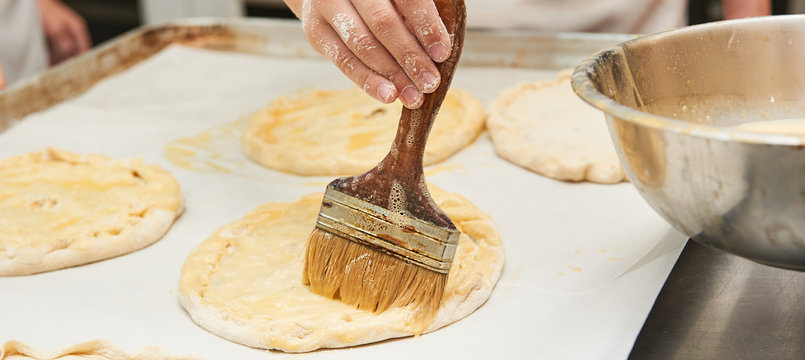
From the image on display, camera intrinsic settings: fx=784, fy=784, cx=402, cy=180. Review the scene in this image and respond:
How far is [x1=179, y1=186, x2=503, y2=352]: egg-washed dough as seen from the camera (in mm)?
1571

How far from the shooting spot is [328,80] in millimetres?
3100

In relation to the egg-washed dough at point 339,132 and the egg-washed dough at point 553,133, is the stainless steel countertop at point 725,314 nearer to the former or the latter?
the egg-washed dough at point 553,133

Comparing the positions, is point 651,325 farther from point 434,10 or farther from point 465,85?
point 465,85

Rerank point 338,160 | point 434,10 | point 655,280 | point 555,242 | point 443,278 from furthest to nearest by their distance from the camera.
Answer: point 338,160
point 555,242
point 655,280
point 443,278
point 434,10

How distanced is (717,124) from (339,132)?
1.23 meters

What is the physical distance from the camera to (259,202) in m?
2.26

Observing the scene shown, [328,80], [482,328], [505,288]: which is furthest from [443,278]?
[328,80]

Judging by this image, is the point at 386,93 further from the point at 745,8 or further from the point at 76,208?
the point at 745,8

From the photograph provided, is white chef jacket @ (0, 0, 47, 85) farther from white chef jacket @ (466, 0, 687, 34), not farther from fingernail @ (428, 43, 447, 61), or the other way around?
fingernail @ (428, 43, 447, 61)

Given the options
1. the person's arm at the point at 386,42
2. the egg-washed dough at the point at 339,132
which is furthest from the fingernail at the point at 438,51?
the egg-washed dough at the point at 339,132

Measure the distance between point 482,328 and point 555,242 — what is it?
1.34ft

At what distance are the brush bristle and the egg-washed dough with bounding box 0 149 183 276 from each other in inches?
24.9

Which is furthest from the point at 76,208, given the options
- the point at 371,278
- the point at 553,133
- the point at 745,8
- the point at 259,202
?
the point at 745,8

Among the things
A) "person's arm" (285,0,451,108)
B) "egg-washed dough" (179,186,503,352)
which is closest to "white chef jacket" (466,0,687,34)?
"egg-washed dough" (179,186,503,352)
